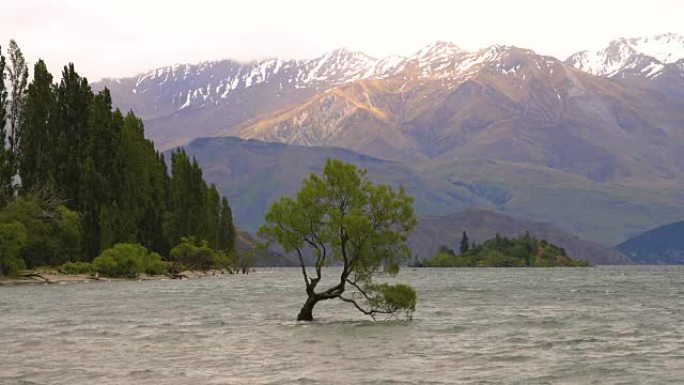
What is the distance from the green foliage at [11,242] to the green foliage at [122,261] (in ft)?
59.5

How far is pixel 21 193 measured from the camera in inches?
5659

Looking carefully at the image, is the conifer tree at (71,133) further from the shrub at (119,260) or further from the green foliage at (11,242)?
the green foliage at (11,242)

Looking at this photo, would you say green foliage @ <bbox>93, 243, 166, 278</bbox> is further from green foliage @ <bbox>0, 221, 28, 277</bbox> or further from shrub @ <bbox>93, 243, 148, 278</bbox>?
green foliage @ <bbox>0, 221, 28, 277</bbox>

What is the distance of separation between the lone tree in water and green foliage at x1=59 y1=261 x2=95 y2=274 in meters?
84.4

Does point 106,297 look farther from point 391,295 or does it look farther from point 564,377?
point 564,377

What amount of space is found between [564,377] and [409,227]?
24.6 metres

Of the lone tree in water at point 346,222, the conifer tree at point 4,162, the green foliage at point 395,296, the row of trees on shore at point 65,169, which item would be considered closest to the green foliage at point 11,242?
the row of trees on shore at point 65,169

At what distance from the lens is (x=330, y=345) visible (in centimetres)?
5731

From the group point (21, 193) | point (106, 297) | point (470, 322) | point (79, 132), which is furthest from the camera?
point (79, 132)

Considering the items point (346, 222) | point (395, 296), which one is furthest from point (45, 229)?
point (346, 222)

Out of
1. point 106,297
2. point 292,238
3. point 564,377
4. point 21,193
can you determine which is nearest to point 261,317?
point 292,238

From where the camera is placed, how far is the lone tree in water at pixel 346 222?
66.4 m

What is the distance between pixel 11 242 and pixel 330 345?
82.2 m

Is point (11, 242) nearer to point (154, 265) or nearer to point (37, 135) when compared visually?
point (37, 135)
